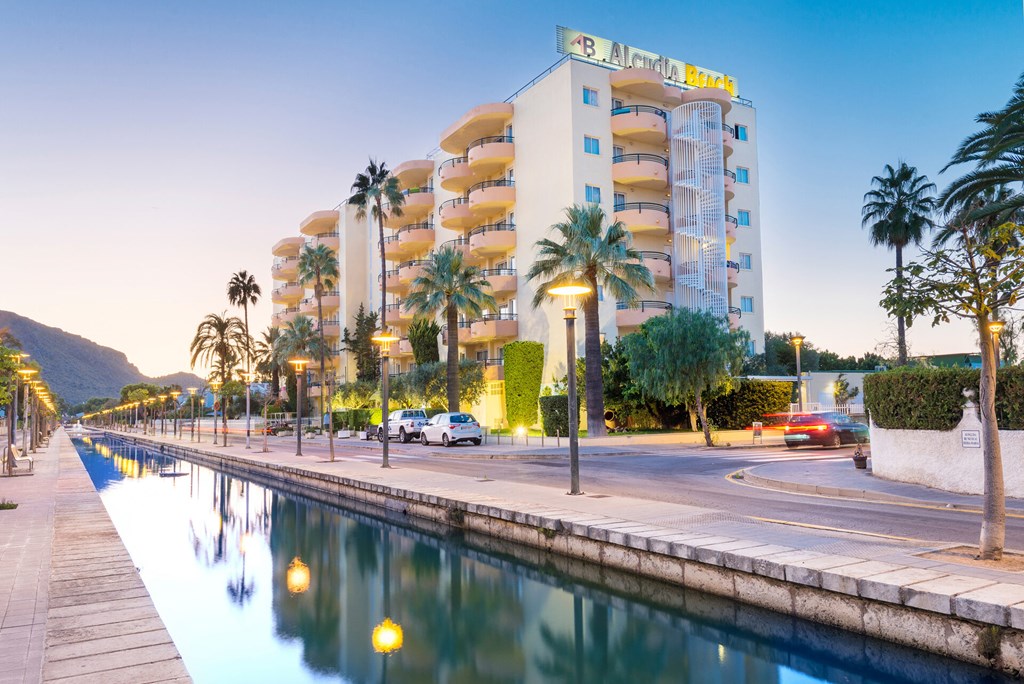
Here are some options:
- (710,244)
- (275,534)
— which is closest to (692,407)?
(710,244)

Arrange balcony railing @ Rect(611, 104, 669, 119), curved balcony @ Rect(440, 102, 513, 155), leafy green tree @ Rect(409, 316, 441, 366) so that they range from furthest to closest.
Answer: leafy green tree @ Rect(409, 316, 441, 366), curved balcony @ Rect(440, 102, 513, 155), balcony railing @ Rect(611, 104, 669, 119)

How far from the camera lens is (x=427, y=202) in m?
63.7

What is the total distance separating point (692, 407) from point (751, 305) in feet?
59.9

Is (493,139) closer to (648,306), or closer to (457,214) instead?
(457,214)

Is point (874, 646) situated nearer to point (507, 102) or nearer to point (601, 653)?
point (601, 653)

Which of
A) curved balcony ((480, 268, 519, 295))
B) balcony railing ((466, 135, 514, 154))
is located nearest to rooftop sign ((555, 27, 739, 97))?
balcony railing ((466, 135, 514, 154))

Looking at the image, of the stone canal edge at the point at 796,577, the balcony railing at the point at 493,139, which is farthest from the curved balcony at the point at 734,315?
the stone canal edge at the point at 796,577

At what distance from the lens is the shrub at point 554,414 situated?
137 feet

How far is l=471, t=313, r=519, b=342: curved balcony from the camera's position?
5003 cm

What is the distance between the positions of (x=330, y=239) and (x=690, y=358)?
56330 millimetres

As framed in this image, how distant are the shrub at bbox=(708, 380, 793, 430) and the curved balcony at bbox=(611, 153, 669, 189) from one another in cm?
1420

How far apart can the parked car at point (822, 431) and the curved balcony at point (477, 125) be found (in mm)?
30797

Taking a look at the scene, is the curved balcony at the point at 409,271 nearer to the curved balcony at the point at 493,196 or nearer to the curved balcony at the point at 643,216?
the curved balcony at the point at 493,196

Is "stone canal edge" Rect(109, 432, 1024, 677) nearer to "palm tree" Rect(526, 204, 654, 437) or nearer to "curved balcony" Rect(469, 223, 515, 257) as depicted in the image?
"palm tree" Rect(526, 204, 654, 437)
